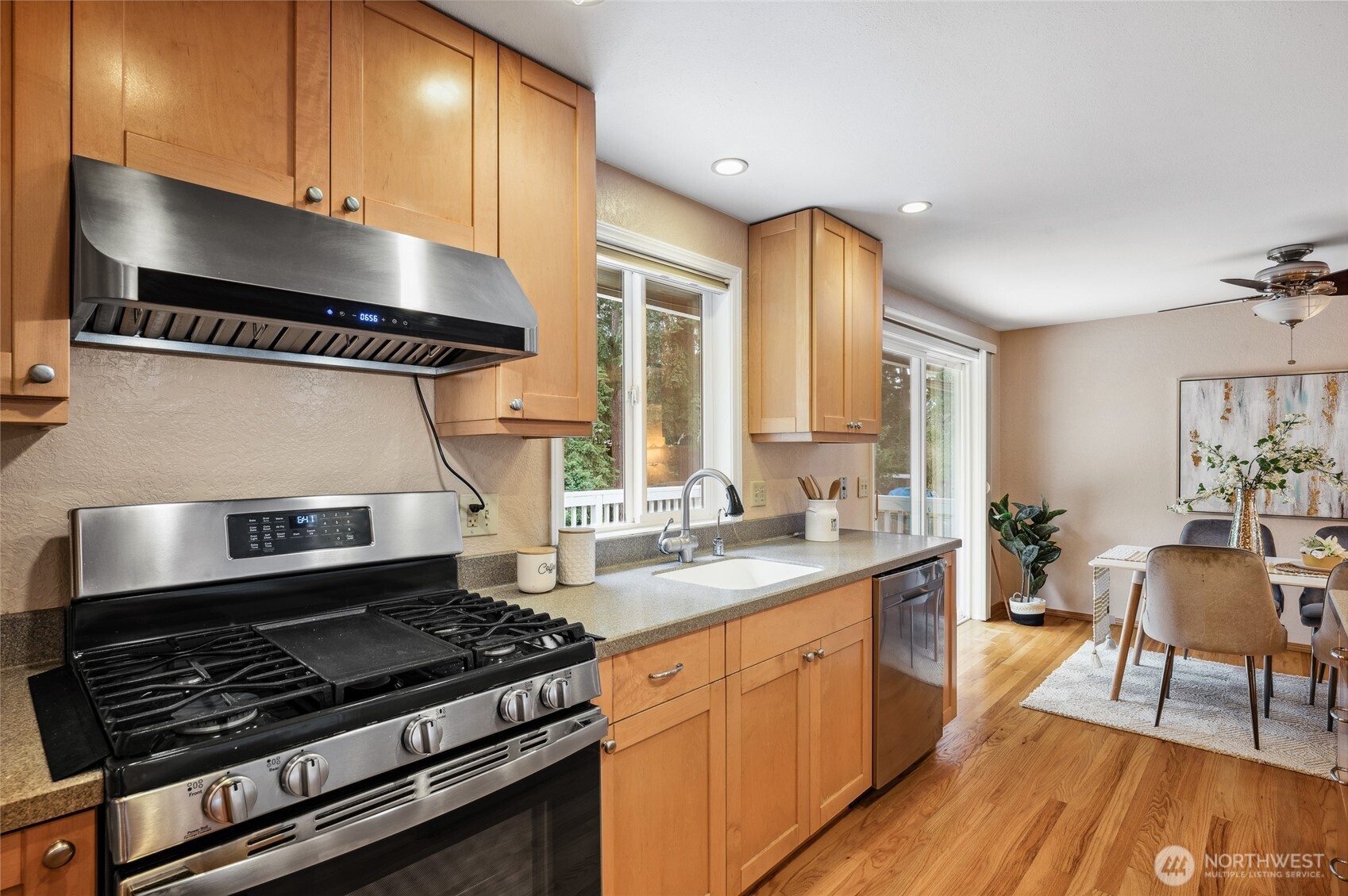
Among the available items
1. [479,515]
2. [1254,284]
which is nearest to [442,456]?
[479,515]

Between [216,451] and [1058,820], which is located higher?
[216,451]

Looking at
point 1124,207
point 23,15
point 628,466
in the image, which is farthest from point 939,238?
point 23,15

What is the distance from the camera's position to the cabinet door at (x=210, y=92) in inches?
44.3

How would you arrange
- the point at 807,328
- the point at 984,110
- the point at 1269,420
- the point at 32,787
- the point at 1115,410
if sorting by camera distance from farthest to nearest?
the point at 1115,410 → the point at 1269,420 → the point at 807,328 → the point at 984,110 → the point at 32,787

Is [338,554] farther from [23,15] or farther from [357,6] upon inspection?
[357,6]

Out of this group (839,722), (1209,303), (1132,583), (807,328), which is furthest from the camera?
(1209,303)

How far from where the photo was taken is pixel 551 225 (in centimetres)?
180

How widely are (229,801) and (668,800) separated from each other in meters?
1.02

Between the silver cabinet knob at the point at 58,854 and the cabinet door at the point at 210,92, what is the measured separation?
1.01m

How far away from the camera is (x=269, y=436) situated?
5.06 ft

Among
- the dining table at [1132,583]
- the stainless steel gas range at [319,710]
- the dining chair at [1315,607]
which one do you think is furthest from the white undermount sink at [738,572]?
the dining chair at [1315,607]

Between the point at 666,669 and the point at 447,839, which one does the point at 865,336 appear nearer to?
the point at 666,669

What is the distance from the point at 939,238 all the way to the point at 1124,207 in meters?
0.71

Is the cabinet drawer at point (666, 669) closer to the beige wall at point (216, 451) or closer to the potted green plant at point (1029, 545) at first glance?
the beige wall at point (216, 451)
